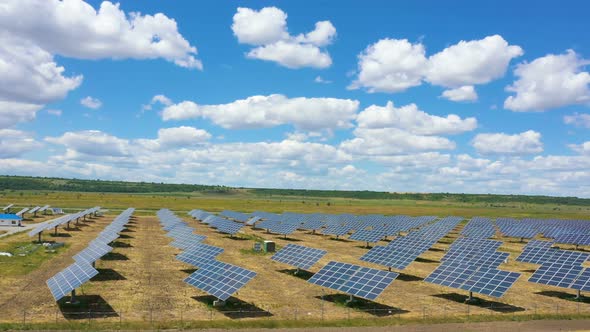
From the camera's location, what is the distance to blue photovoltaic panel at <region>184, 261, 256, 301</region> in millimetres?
35219

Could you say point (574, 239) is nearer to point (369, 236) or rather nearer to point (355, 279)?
point (369, 236)

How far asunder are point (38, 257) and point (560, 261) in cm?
6157

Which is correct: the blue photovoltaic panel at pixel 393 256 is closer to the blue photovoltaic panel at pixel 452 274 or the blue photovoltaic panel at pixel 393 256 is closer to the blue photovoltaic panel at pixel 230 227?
the blue photovoltaic panel at pixel 452 274

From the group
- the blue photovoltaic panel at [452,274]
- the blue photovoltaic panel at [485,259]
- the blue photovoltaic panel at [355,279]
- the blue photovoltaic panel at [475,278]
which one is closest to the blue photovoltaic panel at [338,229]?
the blue photovoltaic panel at [485,259]

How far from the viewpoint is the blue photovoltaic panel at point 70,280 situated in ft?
109

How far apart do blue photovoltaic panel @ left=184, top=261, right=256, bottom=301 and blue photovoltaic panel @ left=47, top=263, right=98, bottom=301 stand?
8.44 meters

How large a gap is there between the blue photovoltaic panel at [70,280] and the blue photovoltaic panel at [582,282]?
42.2 m

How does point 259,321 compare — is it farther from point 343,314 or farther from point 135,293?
point 135,293

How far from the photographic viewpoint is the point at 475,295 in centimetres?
4144

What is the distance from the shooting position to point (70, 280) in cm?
3497

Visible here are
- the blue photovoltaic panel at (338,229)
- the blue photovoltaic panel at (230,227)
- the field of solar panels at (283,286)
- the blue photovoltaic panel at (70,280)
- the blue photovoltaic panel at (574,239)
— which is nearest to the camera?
the blue photovoltaic panel at (70,280)

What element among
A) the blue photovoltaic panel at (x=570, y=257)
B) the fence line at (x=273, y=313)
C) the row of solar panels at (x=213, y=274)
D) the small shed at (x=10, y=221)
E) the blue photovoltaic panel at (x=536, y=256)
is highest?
the blue photovoltaic panel at (x=570, y=257)

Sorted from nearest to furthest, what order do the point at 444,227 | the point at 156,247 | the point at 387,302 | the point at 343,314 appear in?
the point at 343,314
the point at 387,302
the point at 156,247
the point at 444,227

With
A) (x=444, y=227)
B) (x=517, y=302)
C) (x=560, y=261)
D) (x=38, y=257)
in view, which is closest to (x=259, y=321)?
(x=517, y=302)
